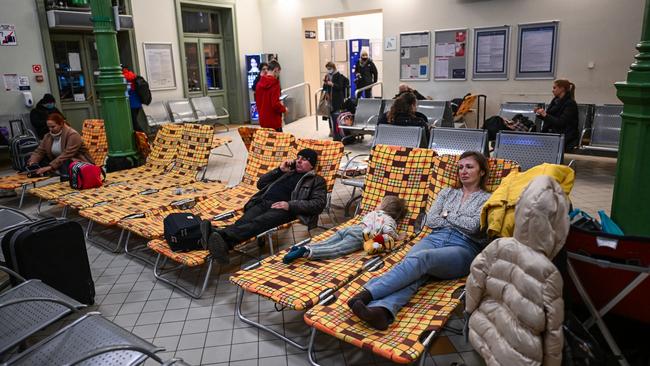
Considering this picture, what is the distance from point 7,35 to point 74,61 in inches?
52.7

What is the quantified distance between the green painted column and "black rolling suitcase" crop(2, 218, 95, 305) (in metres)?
3.54

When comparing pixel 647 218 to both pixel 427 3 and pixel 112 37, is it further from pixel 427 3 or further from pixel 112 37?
pixel 427 3

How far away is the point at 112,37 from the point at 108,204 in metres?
2.28

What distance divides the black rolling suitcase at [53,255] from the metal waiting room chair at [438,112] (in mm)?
5654

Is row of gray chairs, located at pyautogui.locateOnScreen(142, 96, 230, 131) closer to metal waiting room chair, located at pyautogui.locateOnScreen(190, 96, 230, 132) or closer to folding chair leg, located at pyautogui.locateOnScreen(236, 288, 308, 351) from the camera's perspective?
metal waiting room chair, located at pyautogui.locateOnScreen(190, 96, 230, 132)

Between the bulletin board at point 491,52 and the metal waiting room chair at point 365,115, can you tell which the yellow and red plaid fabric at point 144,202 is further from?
the bulletin board at point 491,52

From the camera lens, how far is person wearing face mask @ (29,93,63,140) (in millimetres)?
8352

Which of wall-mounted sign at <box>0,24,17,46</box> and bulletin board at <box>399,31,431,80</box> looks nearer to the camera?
wall-mounted sign at <box>0,24,17,46</box>

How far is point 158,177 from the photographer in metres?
5.69

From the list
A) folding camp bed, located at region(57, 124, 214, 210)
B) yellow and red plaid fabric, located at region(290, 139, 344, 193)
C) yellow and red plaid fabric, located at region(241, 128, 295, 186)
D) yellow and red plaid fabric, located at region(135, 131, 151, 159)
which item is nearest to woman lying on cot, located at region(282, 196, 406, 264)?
yellow and red plaid fabric, located at region(290, 139, 344, 193)

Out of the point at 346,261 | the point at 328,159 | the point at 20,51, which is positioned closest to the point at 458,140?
the point at 328,159

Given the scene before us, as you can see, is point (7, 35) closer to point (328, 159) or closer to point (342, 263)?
point (328, 159)

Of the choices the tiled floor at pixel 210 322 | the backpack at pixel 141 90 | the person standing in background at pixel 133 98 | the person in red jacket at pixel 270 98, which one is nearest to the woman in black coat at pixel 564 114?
the person in red jacket at pixel 270 98

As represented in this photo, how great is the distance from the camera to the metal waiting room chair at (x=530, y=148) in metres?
4.38
